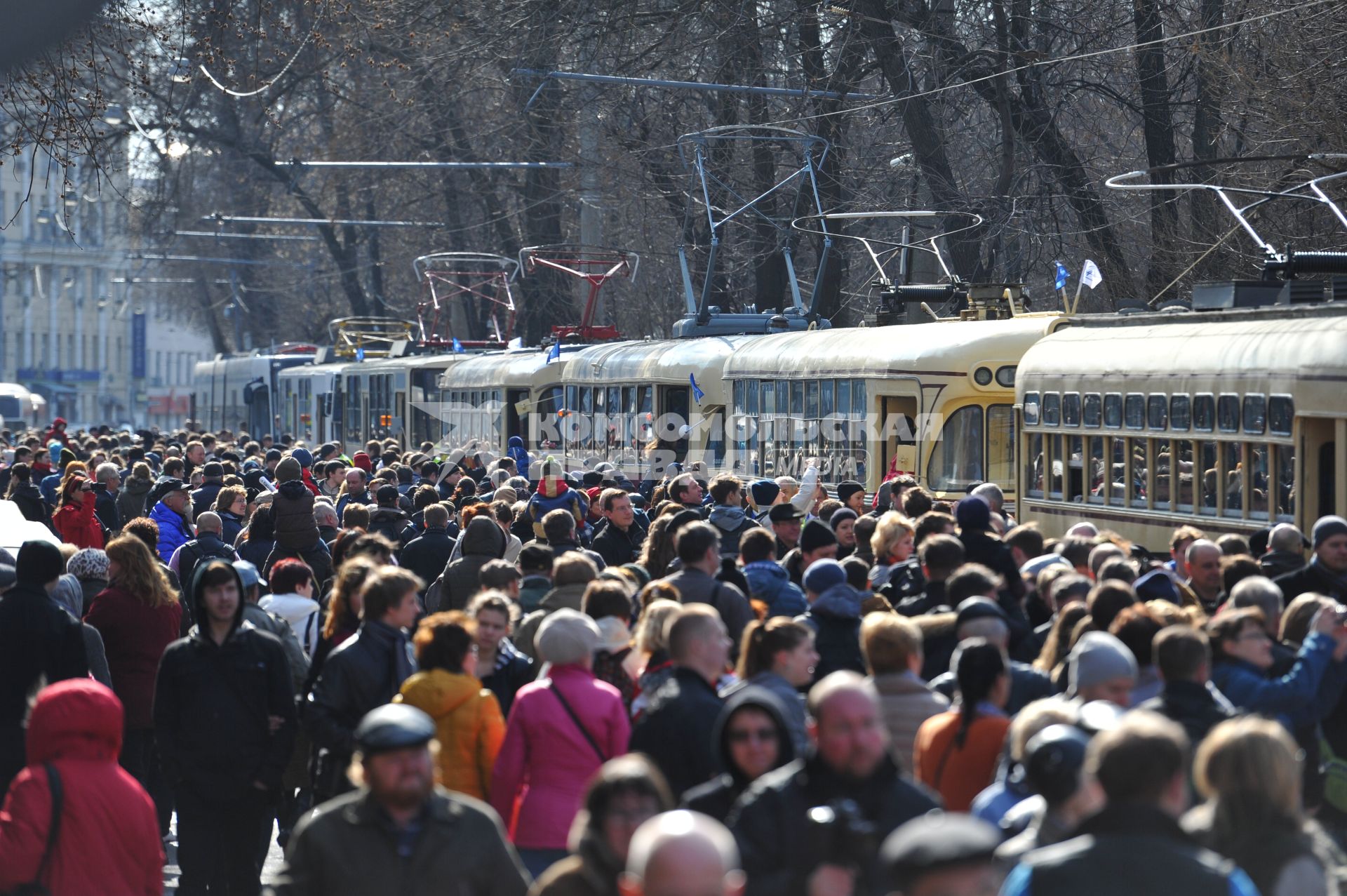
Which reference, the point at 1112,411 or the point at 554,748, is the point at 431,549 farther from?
the point at 554,748

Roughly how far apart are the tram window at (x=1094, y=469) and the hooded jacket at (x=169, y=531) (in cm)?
667

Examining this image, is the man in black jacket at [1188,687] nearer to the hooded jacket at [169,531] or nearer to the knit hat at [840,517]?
the knit hat at [840,517]

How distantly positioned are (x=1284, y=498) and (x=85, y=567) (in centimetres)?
716

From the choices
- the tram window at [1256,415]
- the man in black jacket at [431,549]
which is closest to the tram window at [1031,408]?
the tram window at [1256,415]

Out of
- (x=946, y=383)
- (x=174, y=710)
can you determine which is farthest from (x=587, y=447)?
(x=174, y=710)

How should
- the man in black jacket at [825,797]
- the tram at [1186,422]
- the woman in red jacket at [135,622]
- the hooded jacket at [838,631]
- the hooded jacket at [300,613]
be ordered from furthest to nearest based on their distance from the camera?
the tram at [1186,422], the woman in red jacket at [135,622], the hooded jacket at [300,613], the hooded jacket at [838,631], the man in black jacket at [825,797]

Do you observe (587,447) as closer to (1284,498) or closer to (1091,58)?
(1091,58)

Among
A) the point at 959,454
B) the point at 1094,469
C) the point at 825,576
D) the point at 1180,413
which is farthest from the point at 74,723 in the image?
the point at 959,454

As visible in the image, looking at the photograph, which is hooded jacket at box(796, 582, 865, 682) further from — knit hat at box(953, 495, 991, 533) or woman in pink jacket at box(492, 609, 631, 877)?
woman in pink jacket at box(492, 609, 631, 877)

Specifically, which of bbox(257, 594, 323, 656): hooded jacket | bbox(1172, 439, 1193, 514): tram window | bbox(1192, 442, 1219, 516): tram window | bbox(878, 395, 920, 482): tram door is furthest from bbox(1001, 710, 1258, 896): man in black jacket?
bbox(878, 395, 920, 482): tram door

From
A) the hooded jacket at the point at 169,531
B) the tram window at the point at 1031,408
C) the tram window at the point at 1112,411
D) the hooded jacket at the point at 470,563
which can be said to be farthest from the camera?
the tram window at the point at 1031,408

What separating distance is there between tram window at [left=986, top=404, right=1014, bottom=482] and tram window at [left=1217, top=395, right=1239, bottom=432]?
460cm

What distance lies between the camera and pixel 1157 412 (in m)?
15.5

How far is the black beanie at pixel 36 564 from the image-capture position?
29.7 ft
